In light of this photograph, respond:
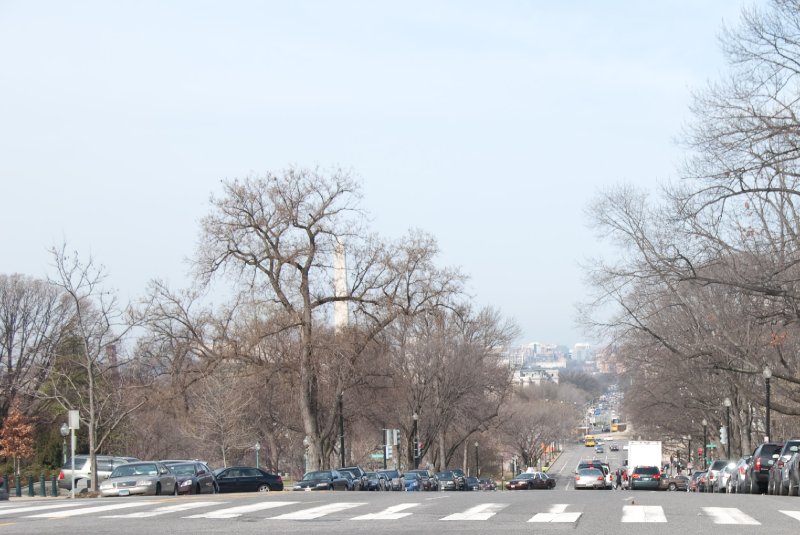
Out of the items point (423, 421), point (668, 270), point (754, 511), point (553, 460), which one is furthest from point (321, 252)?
point (553, 460)

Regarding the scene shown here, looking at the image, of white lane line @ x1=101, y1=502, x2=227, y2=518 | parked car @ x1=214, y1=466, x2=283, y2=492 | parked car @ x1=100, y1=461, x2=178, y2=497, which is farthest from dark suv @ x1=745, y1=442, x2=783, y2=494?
white lane line @ x1=101, y1=502, x2=227, y2=518

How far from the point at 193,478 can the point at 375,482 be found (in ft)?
44.5

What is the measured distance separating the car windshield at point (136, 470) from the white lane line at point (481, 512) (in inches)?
612

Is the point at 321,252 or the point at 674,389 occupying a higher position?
the point at 321,252

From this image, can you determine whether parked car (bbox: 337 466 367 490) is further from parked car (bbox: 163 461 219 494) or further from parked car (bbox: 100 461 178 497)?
parked car (bbox: 100 461 178 497)

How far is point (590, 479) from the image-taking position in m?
59.8

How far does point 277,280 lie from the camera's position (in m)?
49.7

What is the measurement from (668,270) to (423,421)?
113ft

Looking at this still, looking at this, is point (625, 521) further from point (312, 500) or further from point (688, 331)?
point (688, 331)

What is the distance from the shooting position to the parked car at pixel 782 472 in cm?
2813

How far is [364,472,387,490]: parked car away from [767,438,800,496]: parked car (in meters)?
18.3

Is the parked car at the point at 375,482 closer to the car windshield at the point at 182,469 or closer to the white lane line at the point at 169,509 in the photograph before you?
the car windshield at the point at 182,469

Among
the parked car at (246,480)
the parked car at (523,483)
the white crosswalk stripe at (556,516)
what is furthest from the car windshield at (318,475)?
the white crosswalk stripe at (556,516)

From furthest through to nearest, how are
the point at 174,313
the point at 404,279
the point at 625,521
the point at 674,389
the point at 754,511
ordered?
1. the point at 674,389
2. the point at 404,279
3. the point at 174,313
4. the point at 754,511
5. the point at 625,521
